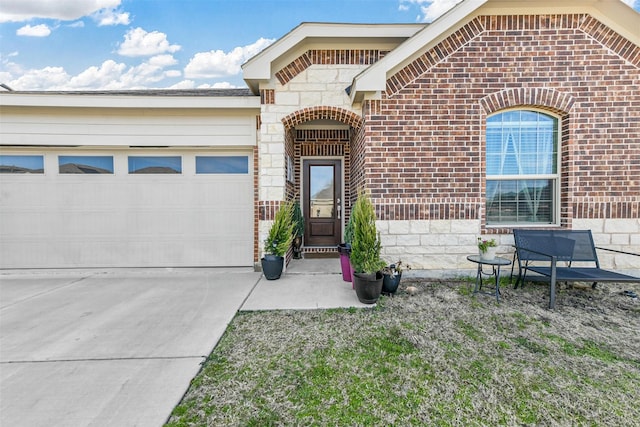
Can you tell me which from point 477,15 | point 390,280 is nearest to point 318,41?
point 477,15

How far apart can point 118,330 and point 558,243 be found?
6.34 meters

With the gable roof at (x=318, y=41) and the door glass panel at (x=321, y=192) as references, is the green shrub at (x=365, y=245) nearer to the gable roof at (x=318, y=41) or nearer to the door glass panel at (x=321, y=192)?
the gable roof at (x=318, y=41)

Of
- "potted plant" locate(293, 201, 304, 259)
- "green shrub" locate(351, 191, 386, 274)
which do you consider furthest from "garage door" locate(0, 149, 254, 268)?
"green shrub" locate(351, 191, 386, 274)

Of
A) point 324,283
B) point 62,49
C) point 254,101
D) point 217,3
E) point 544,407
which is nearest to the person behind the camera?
point 544,407

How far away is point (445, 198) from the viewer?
499 cm

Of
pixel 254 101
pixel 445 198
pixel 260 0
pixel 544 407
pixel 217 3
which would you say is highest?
pixel 217 3

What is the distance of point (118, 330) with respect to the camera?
3.22 metres

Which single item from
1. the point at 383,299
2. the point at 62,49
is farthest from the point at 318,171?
the point at 62,49

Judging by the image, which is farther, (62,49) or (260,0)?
(62,49)

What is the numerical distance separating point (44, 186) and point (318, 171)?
19.3ft

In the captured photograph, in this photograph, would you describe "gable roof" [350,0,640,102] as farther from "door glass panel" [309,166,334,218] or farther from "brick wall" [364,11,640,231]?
"door glass panel" [309,166,334,218]

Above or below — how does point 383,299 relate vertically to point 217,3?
below

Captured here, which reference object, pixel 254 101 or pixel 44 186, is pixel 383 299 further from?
pixel 44 186

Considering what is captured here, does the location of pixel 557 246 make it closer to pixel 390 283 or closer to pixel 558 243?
pixel 558 243
